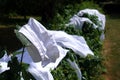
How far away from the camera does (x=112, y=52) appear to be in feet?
39.9

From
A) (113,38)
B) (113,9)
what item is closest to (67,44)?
(113,38)

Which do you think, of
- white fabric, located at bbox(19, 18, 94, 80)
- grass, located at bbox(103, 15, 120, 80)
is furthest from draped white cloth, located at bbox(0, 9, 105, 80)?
grass, located at bbox(103, 15, 120, 80)

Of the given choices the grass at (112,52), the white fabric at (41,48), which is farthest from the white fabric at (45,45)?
the grass at (112,52)

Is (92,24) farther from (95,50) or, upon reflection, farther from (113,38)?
(113,38)

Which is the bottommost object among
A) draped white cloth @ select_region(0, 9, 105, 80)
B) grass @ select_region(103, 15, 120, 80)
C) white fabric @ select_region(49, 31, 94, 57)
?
grass @ select_region(103, 15, 120, 80)

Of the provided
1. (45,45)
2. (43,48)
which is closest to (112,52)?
(45,45)

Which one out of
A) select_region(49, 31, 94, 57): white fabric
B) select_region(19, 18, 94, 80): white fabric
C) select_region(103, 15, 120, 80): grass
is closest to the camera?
select_region(19, 18, 94, 80): white fabric

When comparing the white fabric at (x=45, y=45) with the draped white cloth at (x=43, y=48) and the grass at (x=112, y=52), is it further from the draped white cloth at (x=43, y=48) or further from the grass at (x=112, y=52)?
the grass at (x=112, y=52)

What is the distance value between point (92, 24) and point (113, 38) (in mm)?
4629

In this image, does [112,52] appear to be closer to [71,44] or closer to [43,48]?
[71,44]

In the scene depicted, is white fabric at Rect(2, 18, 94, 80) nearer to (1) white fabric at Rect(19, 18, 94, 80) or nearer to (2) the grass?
(1) white fabric at Rect(19, 18, 94, 80)

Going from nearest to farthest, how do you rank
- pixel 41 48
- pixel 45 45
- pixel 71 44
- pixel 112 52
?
1. pixel 41 48
2. pixel 45 45
3. pixel 71 44
4. pixel 112 52

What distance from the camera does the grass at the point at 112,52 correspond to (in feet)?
31.2

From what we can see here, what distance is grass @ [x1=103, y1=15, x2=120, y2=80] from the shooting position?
9517 mm
